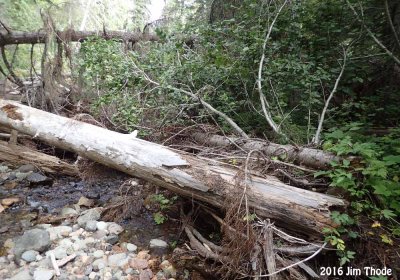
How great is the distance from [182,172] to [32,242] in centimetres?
175

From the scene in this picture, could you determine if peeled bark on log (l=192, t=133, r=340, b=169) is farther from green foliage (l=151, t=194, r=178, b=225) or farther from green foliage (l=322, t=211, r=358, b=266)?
green foliage (l=151, t=194, r=178, b=225)

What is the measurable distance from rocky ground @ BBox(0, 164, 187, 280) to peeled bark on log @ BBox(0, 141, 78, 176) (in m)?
0.61

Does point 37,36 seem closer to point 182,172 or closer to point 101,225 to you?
point 101,225

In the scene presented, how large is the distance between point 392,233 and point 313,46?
3.59 metres

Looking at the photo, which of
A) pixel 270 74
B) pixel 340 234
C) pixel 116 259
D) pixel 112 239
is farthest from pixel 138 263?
pixel 270 74

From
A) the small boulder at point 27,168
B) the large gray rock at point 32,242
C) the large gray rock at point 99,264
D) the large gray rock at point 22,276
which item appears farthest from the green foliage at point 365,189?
the small boulder at point 27,168

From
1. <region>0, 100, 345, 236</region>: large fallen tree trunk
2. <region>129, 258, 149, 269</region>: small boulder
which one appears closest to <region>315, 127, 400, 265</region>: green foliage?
<region>0, 100, 345, 236</region>: large fallen tree trunk

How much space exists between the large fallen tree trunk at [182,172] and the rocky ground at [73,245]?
2.45 feet

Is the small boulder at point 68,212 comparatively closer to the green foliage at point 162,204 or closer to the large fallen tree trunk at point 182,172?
the large fallen tree trunk at point 182,172

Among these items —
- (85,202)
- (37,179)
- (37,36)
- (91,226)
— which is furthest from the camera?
(37,36)

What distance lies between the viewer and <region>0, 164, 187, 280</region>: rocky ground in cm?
273

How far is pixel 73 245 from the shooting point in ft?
10.2

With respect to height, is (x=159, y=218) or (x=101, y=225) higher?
(x=159, y=218)

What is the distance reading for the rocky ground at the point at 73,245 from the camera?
2729 mm
